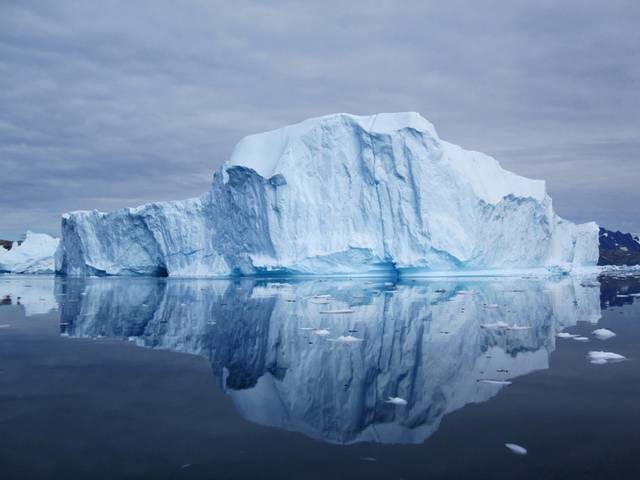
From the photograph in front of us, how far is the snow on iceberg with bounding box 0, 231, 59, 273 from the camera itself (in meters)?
41.2

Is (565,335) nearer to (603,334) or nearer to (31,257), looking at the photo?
(603,334)

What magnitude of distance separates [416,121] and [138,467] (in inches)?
773

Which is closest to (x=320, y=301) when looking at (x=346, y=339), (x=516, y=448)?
(x=346, y=339)

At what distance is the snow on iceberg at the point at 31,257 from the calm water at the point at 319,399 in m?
35.4

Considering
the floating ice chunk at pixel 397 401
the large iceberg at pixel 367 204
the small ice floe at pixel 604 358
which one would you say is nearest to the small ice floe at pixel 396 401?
the floating ice chunk at pixel 397 401

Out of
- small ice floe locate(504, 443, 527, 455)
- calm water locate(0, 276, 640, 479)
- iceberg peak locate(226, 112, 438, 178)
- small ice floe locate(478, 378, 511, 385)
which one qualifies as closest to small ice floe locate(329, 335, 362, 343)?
calm water locate(0, 276, 640, 479)

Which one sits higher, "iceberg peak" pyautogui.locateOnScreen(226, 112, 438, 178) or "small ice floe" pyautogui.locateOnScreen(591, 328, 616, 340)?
"iceberg peak" pyautogui.locateOnScreen(226, 112, 438, 178)

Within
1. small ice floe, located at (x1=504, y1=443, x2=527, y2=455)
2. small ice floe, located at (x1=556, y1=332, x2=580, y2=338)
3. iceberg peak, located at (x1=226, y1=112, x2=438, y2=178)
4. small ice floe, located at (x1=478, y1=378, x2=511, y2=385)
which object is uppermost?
iceberg peak, located at (x1=226, y1=112, x2=438, y2=178)

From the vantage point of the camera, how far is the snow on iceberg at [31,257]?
4116 cm

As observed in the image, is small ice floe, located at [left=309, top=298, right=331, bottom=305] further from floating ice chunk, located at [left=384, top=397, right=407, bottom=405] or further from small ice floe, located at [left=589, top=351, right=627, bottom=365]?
floating ice chunk, located at [left=384, top=397, right=407, bottom=405]

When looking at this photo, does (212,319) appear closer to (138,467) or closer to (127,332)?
(127,332)

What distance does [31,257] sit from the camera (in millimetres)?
41344

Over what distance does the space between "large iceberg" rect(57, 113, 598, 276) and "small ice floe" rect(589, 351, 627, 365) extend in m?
14.4

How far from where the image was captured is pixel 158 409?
4473 mm
